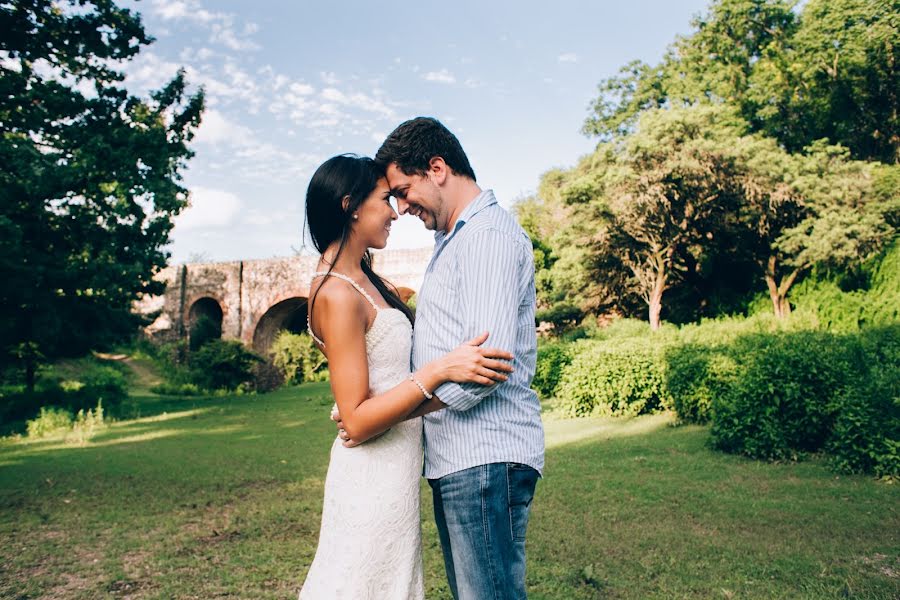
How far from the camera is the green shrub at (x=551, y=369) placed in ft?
41.2

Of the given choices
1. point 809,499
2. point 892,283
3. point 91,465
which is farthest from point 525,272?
point 892,283

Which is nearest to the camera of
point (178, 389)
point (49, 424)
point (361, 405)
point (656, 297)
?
point (361, 405)

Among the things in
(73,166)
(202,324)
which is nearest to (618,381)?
(73,166)

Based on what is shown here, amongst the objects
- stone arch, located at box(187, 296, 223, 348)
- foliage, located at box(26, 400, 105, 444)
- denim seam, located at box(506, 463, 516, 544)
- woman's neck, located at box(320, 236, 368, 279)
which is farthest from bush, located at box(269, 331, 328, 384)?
denim seam, located at box(506, 463, 516, 544)

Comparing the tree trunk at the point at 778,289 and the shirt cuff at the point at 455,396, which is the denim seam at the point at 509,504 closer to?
the shirt cuff at the point at 455,396

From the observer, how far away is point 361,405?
68.6 inches

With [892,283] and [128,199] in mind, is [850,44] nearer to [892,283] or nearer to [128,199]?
[892,283]

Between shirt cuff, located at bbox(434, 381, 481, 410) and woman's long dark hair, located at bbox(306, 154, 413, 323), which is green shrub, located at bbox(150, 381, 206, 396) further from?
shirt cuff, located at bbox(434, 381, 481, 410)

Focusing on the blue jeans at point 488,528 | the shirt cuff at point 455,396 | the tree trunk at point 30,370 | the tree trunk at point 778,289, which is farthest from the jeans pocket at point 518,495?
the tree trunk at point 778,289

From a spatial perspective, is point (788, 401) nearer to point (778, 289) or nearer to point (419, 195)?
point (419, 195)

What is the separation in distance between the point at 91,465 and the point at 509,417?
7.87 metres

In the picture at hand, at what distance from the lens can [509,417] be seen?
1.65 m

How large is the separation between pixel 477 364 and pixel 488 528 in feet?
1.39

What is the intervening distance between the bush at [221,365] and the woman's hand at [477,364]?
762 inches
